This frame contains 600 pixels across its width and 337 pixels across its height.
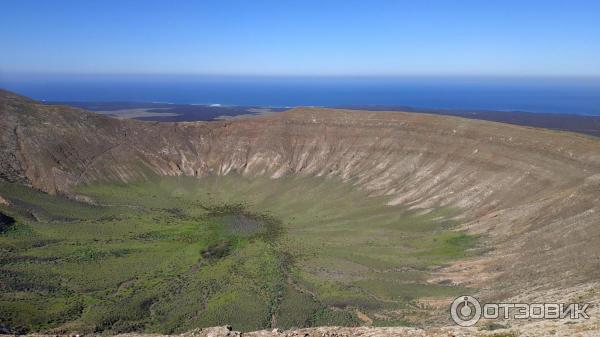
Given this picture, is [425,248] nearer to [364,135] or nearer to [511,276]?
[511,276]

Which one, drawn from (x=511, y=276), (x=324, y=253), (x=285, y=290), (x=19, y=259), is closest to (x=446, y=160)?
Result: (x=324, y=253)

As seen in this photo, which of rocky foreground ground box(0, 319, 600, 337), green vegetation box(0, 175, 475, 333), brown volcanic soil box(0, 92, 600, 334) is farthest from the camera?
brown volcanic soil box(0, 92, 600, 334)

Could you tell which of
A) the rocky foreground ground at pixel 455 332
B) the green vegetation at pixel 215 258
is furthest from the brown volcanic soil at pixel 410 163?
the rocky foreground ground at pixel 455 332

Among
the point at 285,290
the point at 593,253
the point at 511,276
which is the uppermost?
the point at 593,253

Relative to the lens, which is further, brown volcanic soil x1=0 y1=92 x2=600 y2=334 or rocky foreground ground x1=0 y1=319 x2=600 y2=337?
→ brown volcanic soil x1=0 y1=92 x2=600 y2=334

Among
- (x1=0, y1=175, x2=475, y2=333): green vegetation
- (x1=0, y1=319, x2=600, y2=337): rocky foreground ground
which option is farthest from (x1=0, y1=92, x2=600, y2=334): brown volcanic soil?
(x1=0, y1=319, x2=600, y2=337): rocky foreground ground

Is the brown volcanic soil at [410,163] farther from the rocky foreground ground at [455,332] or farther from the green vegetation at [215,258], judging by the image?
the rocky foreground ground at [455,332]

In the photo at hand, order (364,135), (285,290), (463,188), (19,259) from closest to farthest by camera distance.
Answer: (285,290)
(19,259)
(463,188)
(364,135)

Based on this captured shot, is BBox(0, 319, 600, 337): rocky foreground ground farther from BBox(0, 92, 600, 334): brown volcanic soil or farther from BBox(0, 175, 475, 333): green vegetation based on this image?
BBox(0, 175, 475, 333): green vegetation
